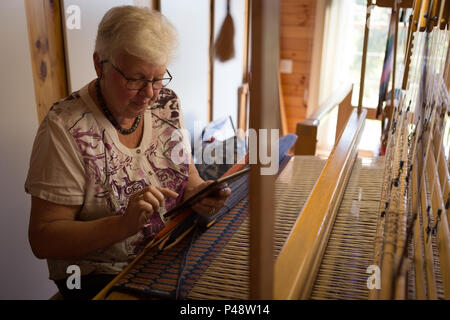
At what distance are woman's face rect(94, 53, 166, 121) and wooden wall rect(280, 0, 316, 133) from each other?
3.86m

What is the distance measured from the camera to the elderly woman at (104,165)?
1.09m

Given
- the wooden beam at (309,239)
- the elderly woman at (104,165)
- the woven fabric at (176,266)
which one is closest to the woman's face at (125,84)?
the elderly woman at (104,165)

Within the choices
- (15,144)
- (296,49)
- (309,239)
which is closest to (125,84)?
(309,239)

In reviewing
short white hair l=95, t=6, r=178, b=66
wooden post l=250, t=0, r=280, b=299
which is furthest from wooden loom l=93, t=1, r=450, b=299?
short white hair l=95, t=6, r=178, b=66

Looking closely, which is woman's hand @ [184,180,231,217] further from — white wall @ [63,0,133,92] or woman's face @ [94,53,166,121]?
white wall @ [63,0,133,92]

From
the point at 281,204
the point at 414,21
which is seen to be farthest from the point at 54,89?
the point at 414,21

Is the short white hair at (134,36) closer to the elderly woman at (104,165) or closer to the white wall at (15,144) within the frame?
the elderly woman at (104,165)

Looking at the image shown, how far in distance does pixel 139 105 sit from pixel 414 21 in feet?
3.32

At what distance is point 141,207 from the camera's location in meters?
0.98

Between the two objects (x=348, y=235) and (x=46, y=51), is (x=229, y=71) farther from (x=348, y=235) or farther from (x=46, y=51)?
(x=348, y=235)

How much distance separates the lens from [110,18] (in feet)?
3.71

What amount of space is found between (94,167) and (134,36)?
384 millimetres

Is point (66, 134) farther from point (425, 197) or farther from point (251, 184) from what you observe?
point (425, 197)

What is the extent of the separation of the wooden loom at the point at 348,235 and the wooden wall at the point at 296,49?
145 inches
